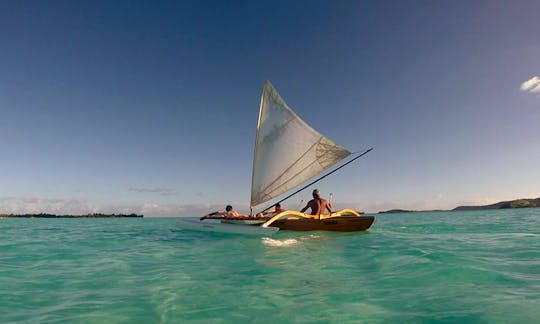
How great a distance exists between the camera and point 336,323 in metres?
5.22

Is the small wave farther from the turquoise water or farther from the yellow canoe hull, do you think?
the turquoise water

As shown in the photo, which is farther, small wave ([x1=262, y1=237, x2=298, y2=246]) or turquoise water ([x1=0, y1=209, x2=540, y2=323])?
small wave ([x1=262, y1=237, x2=298, y2=246])

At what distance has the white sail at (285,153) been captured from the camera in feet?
76.2

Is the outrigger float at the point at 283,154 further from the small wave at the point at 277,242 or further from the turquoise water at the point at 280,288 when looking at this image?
the turquoise water at the point at 280,288

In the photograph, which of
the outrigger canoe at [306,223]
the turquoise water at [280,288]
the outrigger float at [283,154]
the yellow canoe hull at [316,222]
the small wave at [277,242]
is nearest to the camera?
the turquoise water at [280,288]

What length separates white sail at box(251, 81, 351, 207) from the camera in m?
23.2

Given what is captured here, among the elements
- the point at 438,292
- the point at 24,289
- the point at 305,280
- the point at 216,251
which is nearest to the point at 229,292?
the point at 305,280

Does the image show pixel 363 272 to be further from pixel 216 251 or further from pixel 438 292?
pixel 216 251

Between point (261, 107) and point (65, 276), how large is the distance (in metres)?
18.3

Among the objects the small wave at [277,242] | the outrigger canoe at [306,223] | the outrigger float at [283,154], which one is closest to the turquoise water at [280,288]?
the small wave at [277,242]

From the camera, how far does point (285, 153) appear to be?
23.4m

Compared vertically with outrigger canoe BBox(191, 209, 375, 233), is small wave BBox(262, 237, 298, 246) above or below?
below

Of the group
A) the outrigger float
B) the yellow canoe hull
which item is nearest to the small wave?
the yellow canoe hull

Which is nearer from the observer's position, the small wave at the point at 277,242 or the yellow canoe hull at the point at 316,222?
the small wave at the point at 277,242
